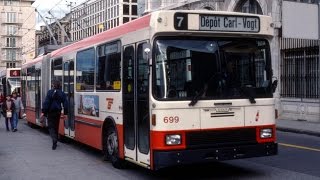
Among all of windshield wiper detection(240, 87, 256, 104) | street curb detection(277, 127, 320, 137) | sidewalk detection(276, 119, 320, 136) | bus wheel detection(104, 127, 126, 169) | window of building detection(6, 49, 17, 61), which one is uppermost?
window of building detection(6, 49, 17, 61)

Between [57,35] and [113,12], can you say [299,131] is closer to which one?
[57,35]

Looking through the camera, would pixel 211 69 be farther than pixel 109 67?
No

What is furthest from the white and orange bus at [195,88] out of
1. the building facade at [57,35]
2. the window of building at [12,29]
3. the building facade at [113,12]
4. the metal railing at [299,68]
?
the window of building at [12,29]

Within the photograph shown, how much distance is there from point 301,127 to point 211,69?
12.8 metres

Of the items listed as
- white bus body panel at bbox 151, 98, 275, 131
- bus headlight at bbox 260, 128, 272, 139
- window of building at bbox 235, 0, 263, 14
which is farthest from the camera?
window of building at bbox 235, 0, 263, 14

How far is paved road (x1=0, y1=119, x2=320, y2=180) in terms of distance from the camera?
980 cm

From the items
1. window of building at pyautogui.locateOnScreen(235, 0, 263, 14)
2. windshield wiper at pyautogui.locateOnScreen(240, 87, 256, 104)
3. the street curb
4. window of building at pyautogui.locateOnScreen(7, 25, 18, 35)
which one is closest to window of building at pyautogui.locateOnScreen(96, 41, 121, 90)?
windshield wiper at pyautogui.locateOnScreen(240, 87, 256, 104)

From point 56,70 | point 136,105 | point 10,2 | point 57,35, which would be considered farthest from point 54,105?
point 10,2

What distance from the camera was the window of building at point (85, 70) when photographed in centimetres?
1237

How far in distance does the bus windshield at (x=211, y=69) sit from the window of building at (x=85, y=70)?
3.92m

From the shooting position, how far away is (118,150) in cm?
1045

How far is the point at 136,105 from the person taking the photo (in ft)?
30.9

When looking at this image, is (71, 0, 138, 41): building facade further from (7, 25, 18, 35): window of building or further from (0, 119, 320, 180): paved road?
(0, 119, 320, 180): paved road

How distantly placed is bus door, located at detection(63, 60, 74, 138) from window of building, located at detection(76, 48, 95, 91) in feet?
2.36
